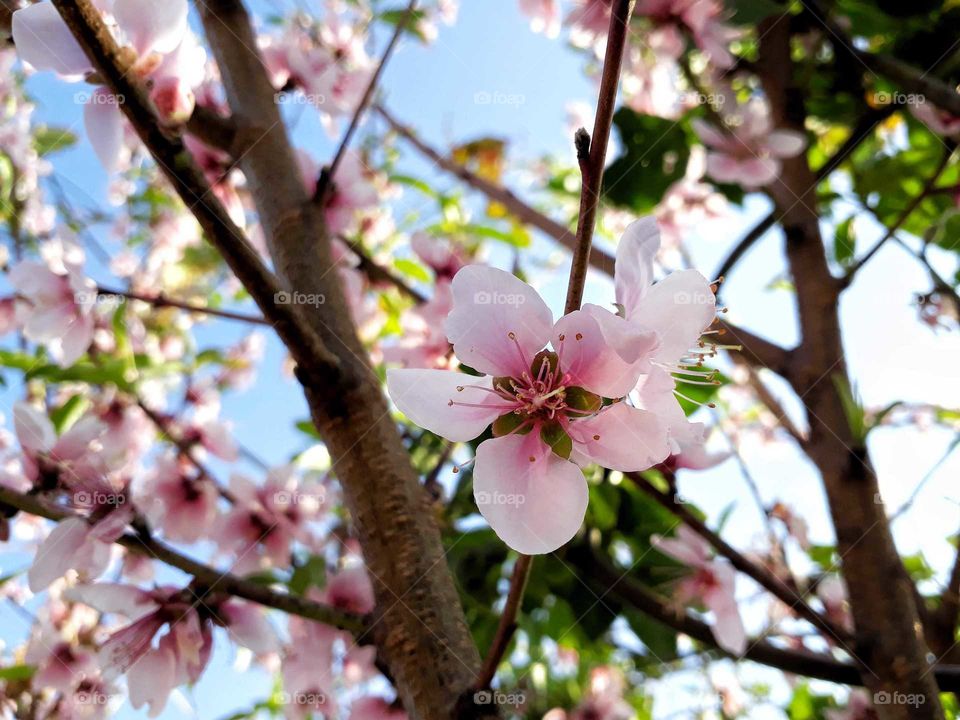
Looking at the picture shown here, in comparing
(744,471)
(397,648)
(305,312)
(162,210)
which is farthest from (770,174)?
(162,210)

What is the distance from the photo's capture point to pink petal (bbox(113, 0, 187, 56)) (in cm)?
73

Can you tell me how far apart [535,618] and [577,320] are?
3.12 ft

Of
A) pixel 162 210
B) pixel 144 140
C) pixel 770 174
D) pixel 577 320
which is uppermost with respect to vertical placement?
pixel 162 210

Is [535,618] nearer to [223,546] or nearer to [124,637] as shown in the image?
[223,546]

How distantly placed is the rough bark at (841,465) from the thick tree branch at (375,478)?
60 centimetres

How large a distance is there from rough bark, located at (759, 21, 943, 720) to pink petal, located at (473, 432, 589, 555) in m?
0.62

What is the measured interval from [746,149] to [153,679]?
4.47ft

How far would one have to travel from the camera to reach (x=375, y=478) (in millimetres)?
730

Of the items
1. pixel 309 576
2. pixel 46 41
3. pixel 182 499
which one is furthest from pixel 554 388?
pixel 182 499

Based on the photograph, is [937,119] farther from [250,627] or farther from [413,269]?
[250,627]

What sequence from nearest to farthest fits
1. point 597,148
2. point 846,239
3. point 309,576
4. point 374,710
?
point 597,148 → point 374,710 → point 309,576 → point 846,239

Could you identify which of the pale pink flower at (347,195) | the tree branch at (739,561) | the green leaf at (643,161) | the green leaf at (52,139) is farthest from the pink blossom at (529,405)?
the green leaf at (52,139)

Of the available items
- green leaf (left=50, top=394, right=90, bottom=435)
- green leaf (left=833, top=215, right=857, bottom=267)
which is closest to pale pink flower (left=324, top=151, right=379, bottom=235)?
green leaf (left=50, top=394, right=90, bottom=435)

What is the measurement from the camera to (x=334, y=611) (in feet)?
2.27
